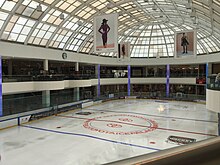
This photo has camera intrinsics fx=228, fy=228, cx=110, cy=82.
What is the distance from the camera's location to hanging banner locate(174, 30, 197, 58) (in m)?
21.3

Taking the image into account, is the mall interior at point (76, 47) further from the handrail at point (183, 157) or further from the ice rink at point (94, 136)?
the handrail at point (183, 157)

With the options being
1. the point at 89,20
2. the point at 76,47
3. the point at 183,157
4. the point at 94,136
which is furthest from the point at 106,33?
the point at 76,47

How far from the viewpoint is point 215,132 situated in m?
20.3

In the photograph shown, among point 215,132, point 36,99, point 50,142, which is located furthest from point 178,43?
point 36,99

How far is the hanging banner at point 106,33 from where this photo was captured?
15.7 metres

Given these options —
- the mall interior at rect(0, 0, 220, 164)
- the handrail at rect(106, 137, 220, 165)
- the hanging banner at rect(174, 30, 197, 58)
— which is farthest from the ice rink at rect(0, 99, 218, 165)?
the handrail at rect(106, 137, 220, 165)

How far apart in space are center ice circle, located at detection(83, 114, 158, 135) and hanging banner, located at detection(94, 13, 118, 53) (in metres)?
7.99

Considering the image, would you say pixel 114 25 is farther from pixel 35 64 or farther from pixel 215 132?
pixel 35 64

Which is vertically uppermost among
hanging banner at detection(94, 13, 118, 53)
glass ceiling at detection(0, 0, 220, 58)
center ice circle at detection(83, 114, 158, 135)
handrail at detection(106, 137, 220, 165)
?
glass ceiling at detection(0, 0, 220, 58)

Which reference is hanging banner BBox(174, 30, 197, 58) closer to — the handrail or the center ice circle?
the center ice circle

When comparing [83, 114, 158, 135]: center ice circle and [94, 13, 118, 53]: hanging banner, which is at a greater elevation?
[94, 13, 118, 53]: hanging banner

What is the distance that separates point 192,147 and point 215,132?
2187 centimetres

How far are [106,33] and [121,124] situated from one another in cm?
1105

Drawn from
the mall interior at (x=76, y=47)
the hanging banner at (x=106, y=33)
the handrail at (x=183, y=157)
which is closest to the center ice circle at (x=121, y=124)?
the mall interior at (x=76, y=47)
